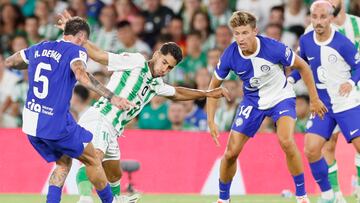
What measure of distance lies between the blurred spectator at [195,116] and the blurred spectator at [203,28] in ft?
5.15

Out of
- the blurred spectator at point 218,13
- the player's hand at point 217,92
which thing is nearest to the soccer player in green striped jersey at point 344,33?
the player's hand at point 217,92

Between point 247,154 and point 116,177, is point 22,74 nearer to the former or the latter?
point 247,154

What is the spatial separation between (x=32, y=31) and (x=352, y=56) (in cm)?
754

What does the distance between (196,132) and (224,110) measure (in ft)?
2.85

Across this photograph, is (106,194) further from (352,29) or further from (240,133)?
(352,29)

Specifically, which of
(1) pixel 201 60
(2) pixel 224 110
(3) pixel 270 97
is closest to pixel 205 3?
(1) pixel 201 60

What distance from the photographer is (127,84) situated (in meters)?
11.9

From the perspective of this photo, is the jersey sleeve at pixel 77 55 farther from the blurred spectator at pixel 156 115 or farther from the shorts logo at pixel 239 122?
the blurred spectator at pixel 156 115

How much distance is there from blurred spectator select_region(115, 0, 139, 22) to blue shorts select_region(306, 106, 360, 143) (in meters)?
6.90

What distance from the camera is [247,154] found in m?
16.0

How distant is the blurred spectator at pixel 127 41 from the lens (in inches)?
711

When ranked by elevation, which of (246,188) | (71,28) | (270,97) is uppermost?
(71,28)

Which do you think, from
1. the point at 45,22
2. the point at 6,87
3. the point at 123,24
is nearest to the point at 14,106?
the point at 6,87

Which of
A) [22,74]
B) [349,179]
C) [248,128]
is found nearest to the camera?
[248,128]
